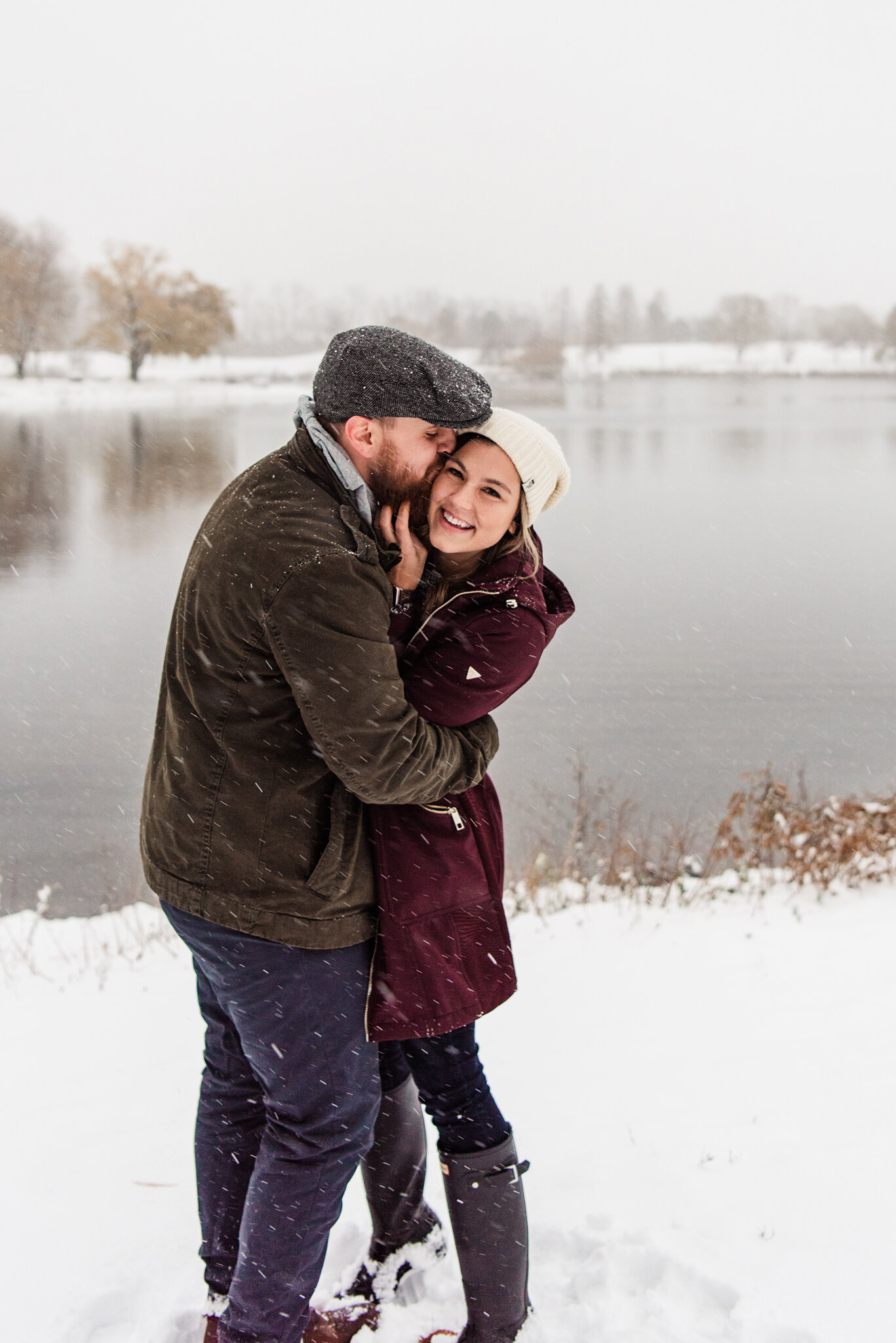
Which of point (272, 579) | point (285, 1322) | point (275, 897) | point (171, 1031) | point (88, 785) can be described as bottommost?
point (88, 785)

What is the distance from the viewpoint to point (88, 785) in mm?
8289

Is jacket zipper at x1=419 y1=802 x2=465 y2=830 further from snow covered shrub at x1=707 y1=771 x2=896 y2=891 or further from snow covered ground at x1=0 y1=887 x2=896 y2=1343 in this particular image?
snow covered shrub at x1=707 y1=771 x2=896 y2=891

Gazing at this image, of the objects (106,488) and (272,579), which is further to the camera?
(106,488)

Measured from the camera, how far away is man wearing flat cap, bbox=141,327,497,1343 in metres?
1.62

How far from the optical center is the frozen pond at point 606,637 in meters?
8.10

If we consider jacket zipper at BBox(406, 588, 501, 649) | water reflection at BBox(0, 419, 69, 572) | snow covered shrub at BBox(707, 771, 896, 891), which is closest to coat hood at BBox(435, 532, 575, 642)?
jacket zipper at BBox(406, 588, 501, 649)

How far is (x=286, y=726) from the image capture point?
172cm

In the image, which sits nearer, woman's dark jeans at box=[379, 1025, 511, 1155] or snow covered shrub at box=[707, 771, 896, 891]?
woman's dark jeans at box=[379, 1025, 511, 1155]

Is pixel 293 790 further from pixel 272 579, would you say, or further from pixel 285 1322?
pixel 285 1322

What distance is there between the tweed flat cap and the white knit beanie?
15 cm

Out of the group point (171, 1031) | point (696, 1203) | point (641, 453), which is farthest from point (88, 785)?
point (641, 453)

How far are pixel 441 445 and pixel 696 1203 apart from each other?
190 cm

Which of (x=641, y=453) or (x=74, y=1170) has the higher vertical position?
(x=641, y=453)

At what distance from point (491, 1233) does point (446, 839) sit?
0.83 m
